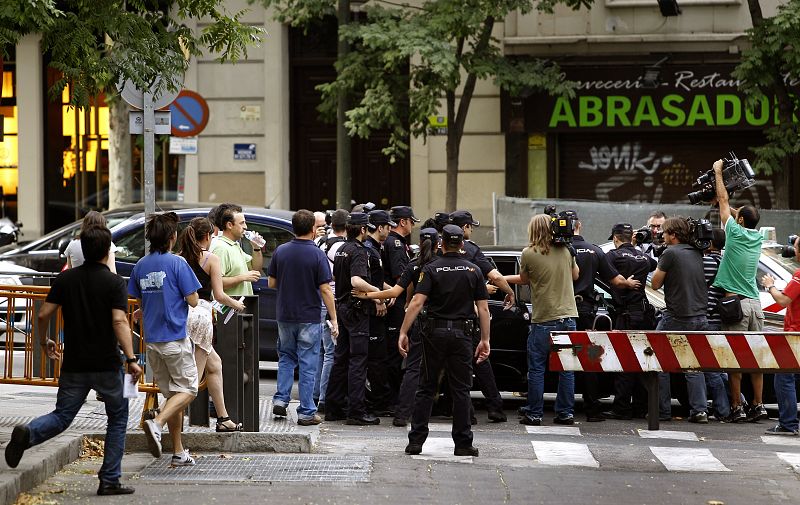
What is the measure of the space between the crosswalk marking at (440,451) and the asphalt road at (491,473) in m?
0.01

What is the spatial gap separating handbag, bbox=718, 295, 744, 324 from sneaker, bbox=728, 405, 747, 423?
791 mm

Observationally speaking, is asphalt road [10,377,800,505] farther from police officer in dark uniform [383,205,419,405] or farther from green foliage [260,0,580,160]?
green foliage [260,0,580,160]

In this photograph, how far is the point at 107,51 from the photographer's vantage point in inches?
392

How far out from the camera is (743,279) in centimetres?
1193

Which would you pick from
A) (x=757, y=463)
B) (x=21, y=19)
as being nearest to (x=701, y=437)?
(x=757, y=463)

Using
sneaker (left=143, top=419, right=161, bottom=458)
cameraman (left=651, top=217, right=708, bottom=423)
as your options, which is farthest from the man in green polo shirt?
cameraman (left=651, top=217, right=708, bottom=423)

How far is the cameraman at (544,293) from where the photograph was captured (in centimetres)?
1131

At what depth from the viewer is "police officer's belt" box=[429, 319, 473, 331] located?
9.40 m

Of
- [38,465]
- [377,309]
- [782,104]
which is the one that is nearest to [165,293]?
[38,465]

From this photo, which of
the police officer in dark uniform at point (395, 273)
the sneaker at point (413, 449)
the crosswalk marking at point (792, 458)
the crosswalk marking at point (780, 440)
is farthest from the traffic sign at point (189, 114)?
the crosswalk marking at point (792, 458)

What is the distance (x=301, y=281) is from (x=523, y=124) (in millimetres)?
12464

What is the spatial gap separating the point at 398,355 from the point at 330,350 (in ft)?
1.99

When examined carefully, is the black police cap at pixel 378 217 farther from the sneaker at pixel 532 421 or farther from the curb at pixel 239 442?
the curb at pixel 239 442

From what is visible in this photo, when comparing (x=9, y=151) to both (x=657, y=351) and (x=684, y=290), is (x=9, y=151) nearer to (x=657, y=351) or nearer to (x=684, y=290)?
(x=684, y=290)
